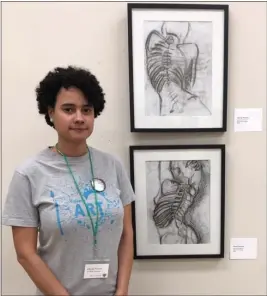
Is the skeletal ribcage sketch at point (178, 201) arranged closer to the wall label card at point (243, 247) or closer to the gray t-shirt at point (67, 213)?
the wall label card at point (243, 247)

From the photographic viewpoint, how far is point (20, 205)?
1165 mm

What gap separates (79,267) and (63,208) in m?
0.21

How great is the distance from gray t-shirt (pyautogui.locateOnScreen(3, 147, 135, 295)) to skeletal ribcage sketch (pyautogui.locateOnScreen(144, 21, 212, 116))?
449mm

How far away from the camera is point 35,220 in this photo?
1.19m

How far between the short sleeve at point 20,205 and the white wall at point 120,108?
1.41ft

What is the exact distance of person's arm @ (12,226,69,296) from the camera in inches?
46.4

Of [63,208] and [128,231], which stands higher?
[63,208]

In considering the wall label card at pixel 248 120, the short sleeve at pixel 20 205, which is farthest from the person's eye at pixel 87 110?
the wall label card at pixel 248 120

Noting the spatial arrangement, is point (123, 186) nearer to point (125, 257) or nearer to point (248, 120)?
point (125, 257)

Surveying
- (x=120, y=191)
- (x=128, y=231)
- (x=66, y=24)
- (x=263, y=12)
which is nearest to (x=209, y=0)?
(x=263, y=12)

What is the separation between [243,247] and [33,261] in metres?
0.94

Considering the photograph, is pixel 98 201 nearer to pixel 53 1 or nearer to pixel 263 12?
pixel 53 1

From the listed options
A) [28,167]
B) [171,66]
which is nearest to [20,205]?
[28,167]

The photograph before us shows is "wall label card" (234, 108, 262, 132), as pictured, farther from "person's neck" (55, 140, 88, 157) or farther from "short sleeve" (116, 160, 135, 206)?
"person's neck" (55, 140, 88, 157)
